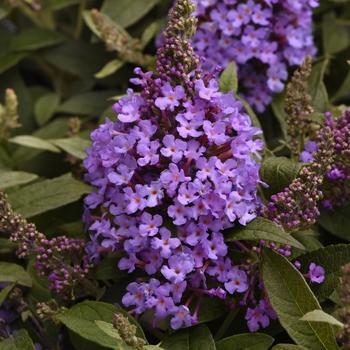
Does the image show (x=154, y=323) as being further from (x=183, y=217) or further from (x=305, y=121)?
(x=305, y=121)

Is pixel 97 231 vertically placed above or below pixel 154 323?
above

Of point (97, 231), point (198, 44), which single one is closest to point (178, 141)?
point (97, 231)

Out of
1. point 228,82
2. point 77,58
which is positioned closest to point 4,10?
point 77,58

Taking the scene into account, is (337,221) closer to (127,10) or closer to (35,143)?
(35,143)

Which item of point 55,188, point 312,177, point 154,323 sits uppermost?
point 312,177

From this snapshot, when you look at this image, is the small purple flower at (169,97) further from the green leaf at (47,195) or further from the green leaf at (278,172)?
the green leaf at (47,195)

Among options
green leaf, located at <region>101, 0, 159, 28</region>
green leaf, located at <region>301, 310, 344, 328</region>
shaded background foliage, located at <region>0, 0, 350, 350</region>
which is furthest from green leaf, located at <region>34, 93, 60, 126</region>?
green leaf, located at <region>301, 310, 344, 328</region>

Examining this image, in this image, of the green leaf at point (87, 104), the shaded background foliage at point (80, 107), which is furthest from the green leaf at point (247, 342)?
the green leaf at point (87, 104)
